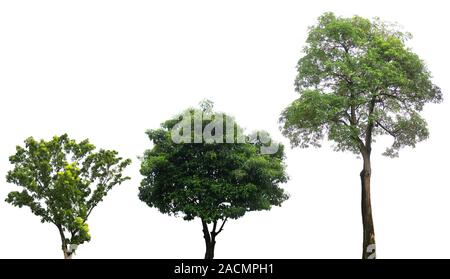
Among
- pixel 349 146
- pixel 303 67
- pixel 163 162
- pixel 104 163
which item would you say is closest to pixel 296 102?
pixel 303 67

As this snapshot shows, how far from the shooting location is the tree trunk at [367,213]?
26.7m

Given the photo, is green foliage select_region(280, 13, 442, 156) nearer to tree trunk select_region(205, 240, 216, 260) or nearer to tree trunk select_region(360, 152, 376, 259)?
tree trunk select_region(360, 152, 376, 259)

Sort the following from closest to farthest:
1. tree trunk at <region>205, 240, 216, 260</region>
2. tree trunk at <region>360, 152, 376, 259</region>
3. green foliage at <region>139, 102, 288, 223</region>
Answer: tree trunk at <region>360, 152, 376, 259</region> < green foliage at <region>139, 102, 288, 223</region> < tree trunk at <region>205, 240, 216, 260</region>

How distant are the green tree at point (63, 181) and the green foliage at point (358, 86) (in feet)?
36.2

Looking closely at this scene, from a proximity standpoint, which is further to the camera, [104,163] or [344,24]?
[104,163]

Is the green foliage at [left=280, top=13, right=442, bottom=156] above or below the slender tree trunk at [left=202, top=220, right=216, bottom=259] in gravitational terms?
above

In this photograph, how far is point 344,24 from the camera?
28.5m

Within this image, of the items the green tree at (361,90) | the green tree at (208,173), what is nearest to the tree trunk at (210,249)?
the green tree at (208,173)

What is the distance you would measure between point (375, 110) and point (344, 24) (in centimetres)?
457

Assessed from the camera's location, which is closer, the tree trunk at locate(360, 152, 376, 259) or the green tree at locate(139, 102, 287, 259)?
the tree trunk at locate(360, 152, 376, 259)

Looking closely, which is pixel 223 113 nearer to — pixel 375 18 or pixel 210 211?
pixel 210 211

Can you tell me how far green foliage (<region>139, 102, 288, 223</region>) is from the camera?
1220 inches

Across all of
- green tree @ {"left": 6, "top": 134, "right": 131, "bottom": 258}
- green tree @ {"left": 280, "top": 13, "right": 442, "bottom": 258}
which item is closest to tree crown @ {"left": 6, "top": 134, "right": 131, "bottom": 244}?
green tree @ {"left": 6, "top": 134, "right": 131, "bottom": 258}

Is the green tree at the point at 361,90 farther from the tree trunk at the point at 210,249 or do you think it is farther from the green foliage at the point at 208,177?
the tree trunk at the point at 210,249
